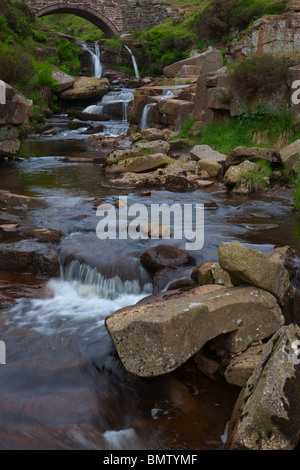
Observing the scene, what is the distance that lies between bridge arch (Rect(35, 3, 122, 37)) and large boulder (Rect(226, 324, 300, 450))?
3455 cm

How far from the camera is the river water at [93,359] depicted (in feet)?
10.1

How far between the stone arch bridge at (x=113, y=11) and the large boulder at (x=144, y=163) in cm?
2635

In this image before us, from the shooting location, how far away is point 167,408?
129 inches

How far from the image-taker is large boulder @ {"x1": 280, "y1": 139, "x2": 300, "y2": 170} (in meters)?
8.50

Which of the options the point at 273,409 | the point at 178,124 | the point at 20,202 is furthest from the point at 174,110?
the point at 273,409

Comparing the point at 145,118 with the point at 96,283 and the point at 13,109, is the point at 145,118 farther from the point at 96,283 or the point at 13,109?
the point at 96,283

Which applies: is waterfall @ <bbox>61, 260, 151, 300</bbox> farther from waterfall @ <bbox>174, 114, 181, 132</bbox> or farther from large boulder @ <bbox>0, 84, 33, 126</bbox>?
waterfall @ <bbox>174, 114, 181, 132</bbox>

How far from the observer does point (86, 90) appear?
21594mm

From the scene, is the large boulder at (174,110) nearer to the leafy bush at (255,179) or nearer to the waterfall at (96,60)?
the leafy bush at (255,179)

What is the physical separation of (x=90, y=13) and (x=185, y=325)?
3552 centimetres

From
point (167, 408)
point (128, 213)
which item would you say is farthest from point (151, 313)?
point (128, 213)

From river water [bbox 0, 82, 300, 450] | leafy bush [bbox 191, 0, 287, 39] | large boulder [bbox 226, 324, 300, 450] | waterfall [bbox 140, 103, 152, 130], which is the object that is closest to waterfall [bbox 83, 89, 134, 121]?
waterfall [bbox 140, 103, 152, 130]

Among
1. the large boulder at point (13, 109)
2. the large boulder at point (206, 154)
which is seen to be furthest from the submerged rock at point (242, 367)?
the large boulder at point (13, 109)
